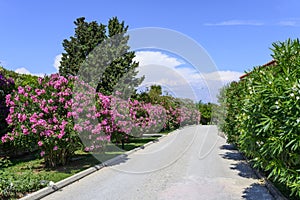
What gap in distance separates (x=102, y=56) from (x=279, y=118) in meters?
20.6

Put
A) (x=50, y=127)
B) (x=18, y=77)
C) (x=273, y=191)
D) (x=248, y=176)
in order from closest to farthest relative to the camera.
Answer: (x=273, y=191)
(x=50, y=127)
(x=248, y=176)
(x=18, y=77)

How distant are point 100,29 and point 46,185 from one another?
20.0 metres

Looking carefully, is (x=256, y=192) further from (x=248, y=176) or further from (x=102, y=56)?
(x=102, y=56)

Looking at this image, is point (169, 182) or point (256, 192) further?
point (169, 182)

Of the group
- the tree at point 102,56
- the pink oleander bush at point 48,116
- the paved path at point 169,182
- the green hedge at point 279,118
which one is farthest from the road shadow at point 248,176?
the tree at point 102,56

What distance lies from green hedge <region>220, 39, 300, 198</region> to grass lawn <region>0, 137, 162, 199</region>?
17.1 ft

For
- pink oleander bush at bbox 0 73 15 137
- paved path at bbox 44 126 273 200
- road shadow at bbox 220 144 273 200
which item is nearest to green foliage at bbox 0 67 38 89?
pink oleander bush at bbox 0 73 15 137

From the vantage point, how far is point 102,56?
79.5 ft

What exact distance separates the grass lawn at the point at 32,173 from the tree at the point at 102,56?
9.77m

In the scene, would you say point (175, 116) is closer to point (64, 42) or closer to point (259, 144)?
point (64, 42)

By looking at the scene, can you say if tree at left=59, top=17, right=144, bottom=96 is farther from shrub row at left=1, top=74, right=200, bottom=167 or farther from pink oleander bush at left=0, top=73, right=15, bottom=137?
shrub row at left=1, top=74, right=200, bottom=167

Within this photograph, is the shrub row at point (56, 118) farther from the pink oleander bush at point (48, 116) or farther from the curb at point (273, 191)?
the curb at point (273, 191)

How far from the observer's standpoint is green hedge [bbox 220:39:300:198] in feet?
15.3

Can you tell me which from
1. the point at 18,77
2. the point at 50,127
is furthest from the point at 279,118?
the point at 18,77
